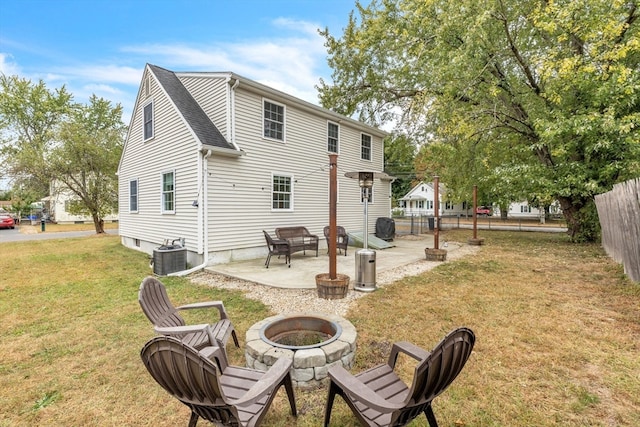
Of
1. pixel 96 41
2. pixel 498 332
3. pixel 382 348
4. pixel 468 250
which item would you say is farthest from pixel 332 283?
pixel 96 41

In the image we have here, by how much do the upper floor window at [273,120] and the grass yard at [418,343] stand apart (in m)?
5.40

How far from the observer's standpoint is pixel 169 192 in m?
9.44

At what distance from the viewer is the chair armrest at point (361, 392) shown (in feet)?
5.96

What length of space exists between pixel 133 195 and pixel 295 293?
9683mm

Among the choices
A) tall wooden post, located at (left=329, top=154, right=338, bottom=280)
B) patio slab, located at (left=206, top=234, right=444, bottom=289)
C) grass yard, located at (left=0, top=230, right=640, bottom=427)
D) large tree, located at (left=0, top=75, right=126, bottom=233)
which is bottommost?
grass yard, located at (left=0, top=230, right=640, bottom=427)

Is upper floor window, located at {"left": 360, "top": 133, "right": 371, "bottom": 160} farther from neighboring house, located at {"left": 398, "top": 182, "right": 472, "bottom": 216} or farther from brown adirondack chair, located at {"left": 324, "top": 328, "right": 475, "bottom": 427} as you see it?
neighboring house, located at {"left": 398, "top": 182, "right": 472, "bottom": 216}

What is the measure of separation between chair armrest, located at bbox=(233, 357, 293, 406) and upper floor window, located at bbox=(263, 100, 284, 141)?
835 centimetres

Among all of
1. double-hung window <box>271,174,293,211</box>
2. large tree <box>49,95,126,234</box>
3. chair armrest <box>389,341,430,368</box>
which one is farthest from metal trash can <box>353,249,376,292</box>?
large tree <box>49,95,126,234</box>

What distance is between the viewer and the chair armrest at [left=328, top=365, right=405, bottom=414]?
1815 millimetres

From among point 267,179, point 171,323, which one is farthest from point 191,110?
point 171,323

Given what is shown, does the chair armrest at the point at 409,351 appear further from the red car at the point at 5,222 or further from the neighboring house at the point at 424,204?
the neighboring house at the point at 424,204

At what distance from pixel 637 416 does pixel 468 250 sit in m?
9.26

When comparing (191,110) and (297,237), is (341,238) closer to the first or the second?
(297,237)

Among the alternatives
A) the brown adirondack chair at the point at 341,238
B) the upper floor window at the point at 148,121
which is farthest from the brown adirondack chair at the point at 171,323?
the upper floor window at the point at 148,121
